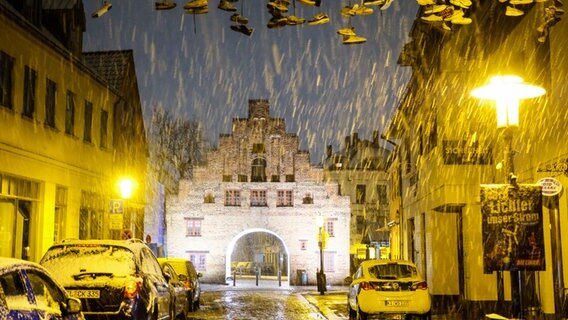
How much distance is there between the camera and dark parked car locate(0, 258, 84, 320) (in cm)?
741

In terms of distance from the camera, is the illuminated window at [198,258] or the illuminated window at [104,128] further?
the illuminated window at [198,258]

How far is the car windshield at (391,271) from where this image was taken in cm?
1878

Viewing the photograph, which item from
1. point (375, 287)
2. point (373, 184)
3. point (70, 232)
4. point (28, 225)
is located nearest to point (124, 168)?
point (70, 232)

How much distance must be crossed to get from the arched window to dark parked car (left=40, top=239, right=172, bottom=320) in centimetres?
4365

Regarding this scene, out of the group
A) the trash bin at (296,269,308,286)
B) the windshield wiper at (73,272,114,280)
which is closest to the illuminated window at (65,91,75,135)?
the windshield wiper at (73,272,114,280)

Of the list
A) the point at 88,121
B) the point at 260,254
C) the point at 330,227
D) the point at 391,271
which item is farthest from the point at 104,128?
the point at 260,254

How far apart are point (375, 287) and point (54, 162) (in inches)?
440

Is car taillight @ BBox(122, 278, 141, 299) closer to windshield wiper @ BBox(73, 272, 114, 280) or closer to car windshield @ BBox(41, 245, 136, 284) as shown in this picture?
car windshield @ BBox(41, 245, 136, 284)

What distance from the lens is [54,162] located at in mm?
23828

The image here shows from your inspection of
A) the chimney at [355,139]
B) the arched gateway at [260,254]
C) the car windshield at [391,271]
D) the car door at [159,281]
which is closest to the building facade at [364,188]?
the chimney at [355,139]

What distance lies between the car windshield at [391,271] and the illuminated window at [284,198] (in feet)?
122

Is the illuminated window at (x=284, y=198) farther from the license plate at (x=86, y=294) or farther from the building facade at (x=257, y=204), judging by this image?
the license plate at (x=86, y=294)

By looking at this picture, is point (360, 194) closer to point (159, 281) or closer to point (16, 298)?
point (159, 281)

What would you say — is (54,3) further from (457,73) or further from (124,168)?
→ (457,73)
